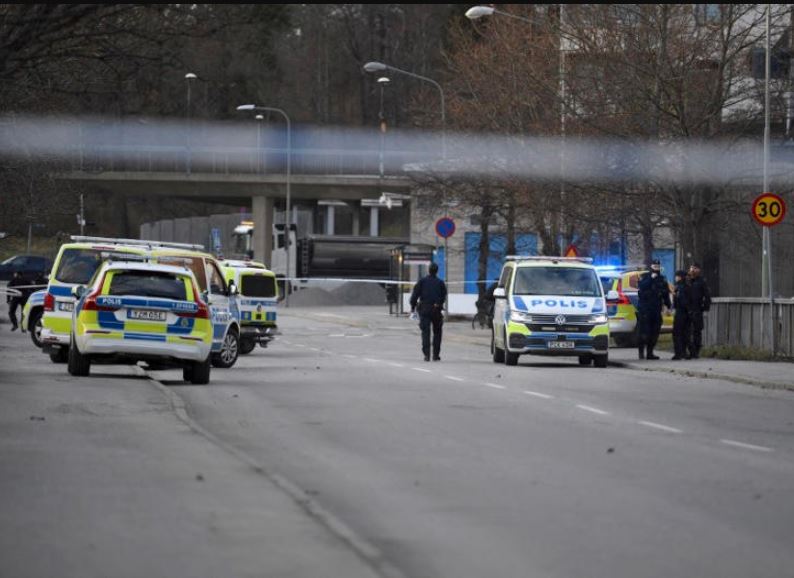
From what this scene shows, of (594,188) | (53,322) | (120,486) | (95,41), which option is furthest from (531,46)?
(120,486)

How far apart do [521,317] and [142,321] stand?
9.14m

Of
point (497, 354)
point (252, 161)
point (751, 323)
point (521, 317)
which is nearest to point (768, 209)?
point (751, 323)

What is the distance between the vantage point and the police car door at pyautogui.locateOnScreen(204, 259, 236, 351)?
28.6 meters

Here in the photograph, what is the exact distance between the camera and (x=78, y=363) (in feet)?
79.6

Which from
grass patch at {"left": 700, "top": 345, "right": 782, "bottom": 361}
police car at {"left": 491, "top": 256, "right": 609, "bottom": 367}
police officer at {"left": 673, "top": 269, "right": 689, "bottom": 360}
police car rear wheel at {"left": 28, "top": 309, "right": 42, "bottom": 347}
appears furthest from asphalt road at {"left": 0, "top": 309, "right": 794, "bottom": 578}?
police car rear wheel at {"left": 28, "top": 309, "right": 42, "bottom": 347}

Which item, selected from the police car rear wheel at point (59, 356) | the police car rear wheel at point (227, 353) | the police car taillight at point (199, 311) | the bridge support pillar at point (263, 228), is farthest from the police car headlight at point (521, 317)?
the bridge support pillar at point (263, 228)

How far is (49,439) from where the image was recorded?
48.4 feet

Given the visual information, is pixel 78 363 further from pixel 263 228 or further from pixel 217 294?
pixel 263 228

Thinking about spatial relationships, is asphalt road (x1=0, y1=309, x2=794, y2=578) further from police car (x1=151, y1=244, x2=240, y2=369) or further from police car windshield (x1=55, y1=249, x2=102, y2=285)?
police car windshield (x1=55, y1=249, x2=102, y2=285)

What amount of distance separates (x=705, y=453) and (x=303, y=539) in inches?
247

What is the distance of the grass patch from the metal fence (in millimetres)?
248

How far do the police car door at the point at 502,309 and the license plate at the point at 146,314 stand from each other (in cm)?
907

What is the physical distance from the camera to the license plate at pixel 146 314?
936 inches

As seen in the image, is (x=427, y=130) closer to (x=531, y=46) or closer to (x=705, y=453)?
(x=531, y=46)
